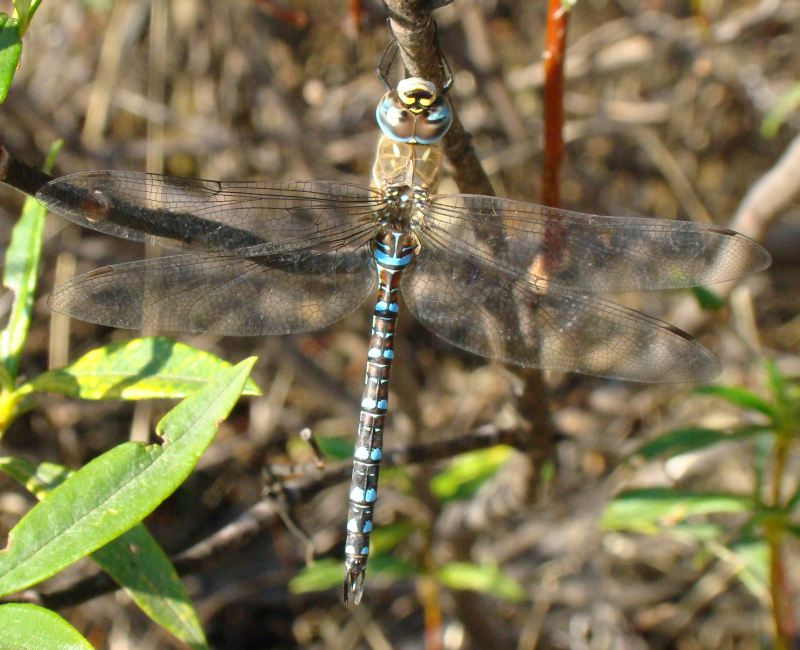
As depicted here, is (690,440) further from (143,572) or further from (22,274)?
(22,274)

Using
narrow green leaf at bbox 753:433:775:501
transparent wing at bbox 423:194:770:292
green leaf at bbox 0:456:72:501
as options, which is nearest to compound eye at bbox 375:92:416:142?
transparent wing at bbox 423:194:770:292

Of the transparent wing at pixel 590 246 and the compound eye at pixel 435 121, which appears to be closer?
the compound eye at pixel 435 121

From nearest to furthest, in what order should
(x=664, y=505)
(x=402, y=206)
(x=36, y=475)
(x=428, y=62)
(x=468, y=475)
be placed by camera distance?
(x=428, y=62)
(x=36, y=475)
(x=402, y=206)
(x=664, y=505)
(x=468, y=475)

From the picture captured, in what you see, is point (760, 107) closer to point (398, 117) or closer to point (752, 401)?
point (752, 401)

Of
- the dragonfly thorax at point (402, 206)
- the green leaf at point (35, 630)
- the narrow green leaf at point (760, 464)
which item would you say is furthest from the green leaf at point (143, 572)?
the narrow green leaf at point (760, 464)

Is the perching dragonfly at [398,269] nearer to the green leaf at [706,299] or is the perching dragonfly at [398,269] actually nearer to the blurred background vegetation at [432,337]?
the green leaf at [706,299]

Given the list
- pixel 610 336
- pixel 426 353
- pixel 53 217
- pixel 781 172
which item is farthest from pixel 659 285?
pixel 53 217

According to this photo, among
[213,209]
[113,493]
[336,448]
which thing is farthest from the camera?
[336,448]

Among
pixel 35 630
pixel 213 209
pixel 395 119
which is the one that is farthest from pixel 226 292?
pixel 35 630

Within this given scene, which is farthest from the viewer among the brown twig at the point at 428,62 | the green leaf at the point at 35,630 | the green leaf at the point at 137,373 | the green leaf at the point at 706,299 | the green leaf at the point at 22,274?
the green leaf at the point at 706,299
